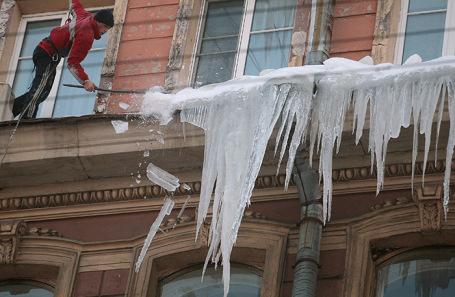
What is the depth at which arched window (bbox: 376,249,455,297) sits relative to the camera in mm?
16281

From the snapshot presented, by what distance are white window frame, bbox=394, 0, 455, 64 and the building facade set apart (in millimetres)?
13

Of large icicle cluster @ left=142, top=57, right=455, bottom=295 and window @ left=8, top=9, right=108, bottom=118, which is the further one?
window @ left=8, top=9, right=108, bottom=118

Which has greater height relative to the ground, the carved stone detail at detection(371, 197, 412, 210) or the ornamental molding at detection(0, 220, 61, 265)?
the carved stone detail at detection(371, 197, 412, 210)

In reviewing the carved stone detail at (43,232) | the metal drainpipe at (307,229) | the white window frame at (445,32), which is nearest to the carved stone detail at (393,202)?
the metal drainpipe at (307,229)

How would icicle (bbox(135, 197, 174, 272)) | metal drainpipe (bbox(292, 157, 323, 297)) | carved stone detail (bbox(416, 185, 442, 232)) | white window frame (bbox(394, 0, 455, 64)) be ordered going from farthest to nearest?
white window frame (bbox(394, 0, 455, 64)) < icicle (bbox(135, 197, 174, 272)) < carved stone detail (bbox(416, 185, 442, 232)) < metal drainpipe (bbox(292, 157, 323, 297))

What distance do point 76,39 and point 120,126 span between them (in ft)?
4.61

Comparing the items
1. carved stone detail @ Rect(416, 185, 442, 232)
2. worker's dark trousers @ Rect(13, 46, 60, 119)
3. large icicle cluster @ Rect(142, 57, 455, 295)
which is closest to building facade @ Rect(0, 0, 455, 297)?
carved stone detail @ Rect(416, 185, 442, 232)

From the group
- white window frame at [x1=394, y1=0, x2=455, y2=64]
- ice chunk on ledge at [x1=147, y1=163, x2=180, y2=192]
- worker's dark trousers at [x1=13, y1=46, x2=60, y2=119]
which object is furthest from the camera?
worker's dark trousers at [x1=13, y1=46, x2=60, y2=119]

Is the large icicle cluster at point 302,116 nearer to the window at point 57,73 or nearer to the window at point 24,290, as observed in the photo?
the window at point 24,290

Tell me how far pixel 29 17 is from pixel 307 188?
4.49m

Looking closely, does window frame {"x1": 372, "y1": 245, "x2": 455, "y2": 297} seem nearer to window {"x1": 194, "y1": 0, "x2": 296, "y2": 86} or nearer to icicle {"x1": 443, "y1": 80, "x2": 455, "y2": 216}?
icicle {"x1": 443, "y1": 80, "x2": 455, "y2": 216}

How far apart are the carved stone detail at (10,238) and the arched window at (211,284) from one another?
4.84ft

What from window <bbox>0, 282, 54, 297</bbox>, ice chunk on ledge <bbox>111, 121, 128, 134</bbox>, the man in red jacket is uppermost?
the man in red jacket

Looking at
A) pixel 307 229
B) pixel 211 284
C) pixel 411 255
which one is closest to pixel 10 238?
pixel 211 284
